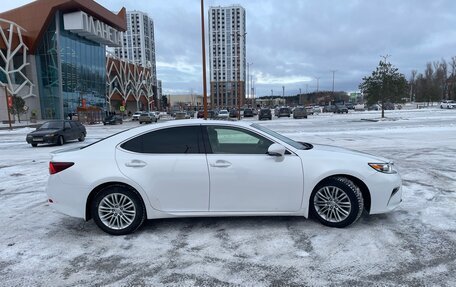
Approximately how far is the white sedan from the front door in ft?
0.04

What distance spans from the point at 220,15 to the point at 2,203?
204 feet

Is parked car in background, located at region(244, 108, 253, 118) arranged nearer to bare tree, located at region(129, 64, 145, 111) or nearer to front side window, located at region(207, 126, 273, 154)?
bare tree, located at region(129, 64, 145, 111)

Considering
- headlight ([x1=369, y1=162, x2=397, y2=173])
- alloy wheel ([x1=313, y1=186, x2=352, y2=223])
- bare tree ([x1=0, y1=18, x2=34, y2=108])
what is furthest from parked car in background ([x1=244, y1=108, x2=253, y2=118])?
alloy wheel ([x1=313, y1=186, x2=352, y2=223])

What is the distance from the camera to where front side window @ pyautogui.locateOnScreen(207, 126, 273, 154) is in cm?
455

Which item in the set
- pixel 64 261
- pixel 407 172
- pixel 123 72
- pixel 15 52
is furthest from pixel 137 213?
pixel 123 72

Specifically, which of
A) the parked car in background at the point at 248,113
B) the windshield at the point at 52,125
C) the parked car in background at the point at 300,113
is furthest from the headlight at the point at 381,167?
the parked car in background at the point at 248,113

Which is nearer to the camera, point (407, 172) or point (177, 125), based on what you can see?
point (177, 125)

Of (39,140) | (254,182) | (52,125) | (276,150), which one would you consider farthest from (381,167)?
(52,125)

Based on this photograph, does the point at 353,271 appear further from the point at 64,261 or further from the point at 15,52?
the point at 15,52

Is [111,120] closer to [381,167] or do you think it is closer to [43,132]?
[43,132]

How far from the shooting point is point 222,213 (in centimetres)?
448

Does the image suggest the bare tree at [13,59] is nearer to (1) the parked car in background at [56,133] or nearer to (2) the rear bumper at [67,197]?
(1) the parked car in background at [56,133]

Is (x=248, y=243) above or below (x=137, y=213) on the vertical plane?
below

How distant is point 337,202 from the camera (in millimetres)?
4508
